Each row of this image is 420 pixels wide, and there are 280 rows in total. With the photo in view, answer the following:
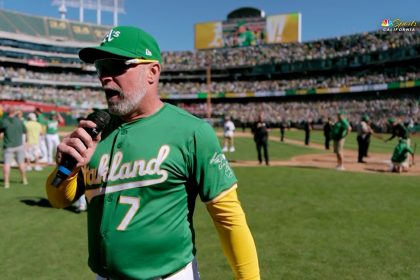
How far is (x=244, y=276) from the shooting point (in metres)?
1.94

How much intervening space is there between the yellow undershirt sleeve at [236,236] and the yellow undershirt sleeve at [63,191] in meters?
0.87

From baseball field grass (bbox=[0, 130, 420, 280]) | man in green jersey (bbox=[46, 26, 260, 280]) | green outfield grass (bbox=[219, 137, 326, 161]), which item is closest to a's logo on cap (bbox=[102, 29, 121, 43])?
man in green jersey (bbox=[46, 26, 260, 280])

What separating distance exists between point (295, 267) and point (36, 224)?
4.87 metres

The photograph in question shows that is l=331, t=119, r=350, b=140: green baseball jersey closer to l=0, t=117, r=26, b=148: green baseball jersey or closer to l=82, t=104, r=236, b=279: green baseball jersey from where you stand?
l=0, t=117, r=26, b=148: green baseball jersey

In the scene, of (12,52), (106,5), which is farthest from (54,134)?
(106,5)

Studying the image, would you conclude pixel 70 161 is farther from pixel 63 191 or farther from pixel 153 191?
pixel 153 191

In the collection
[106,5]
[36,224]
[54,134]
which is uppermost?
[106,5]

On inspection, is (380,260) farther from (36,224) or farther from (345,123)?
(345,123)

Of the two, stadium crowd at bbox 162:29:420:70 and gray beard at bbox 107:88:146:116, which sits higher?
stadium crowd at bbox 162:29:420:70

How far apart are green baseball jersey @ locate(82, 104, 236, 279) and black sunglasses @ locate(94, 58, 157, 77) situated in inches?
12.2

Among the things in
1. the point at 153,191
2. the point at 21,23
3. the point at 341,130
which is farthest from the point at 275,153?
the point at 21,23

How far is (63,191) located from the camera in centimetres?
224

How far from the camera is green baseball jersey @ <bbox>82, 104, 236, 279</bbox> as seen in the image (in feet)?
6.43

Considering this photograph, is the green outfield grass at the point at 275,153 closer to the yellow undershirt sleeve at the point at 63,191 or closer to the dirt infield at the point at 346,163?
the dirt infield at the point at 346,163
